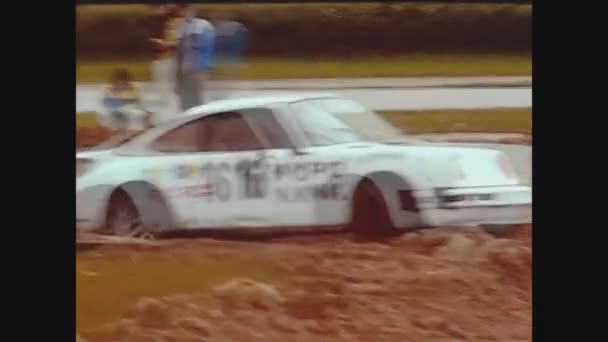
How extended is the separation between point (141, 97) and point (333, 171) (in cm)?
105

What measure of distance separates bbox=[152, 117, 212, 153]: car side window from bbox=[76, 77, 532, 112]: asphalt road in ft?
0.52

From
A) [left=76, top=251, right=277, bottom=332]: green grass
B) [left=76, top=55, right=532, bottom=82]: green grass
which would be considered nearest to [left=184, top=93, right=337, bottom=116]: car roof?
[left=76, top=55, right=532, bottom=82]: green grass

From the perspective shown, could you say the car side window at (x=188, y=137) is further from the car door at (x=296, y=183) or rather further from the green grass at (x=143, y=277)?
the green grass at (x=143, y=277)

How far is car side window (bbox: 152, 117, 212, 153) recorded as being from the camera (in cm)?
432

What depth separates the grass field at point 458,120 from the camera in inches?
171

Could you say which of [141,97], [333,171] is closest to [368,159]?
[333,171]

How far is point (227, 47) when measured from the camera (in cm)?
434

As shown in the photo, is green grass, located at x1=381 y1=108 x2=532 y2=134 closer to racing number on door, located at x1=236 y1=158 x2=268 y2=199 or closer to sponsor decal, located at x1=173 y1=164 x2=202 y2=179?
racing number on door, located at x1=236 y1=158 x2=268 y2=199

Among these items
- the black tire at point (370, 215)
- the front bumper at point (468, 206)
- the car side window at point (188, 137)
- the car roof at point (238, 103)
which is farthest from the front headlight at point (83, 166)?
the front bumper at point (468, 206)

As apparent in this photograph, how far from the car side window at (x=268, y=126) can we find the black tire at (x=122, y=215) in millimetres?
742
